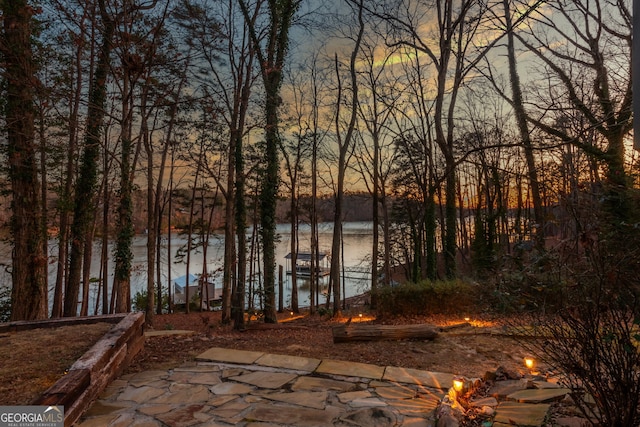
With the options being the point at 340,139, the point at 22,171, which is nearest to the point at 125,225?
the point at 22,171

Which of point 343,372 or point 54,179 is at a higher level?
point 54,179

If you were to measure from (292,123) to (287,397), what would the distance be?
11.8 meters

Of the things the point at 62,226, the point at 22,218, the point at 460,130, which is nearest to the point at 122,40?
the point at 22,218

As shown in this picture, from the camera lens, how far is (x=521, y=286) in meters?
2.55

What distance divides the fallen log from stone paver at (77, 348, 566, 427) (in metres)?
1.11

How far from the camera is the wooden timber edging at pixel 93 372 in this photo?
2092 mm

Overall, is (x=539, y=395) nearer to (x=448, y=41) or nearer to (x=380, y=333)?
(x=380, y=333)

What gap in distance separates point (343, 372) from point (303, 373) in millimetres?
380

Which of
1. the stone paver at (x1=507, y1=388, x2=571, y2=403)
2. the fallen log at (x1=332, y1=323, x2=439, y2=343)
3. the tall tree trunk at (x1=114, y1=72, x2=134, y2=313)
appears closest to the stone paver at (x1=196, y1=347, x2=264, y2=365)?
the fallen log at (x1=332, y1=323, x2=439, y2=343)

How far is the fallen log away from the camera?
4500 millimetres

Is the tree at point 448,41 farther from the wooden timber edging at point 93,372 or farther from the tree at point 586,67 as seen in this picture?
the wooden timber edging at point 93,372

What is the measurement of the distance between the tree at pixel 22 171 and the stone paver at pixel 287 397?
384 centimetres

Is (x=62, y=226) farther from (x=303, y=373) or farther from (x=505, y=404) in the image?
(x=505, y=404)

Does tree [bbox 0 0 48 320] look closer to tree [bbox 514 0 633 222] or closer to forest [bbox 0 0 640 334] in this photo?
forest [bbox 0 0 640 334]
